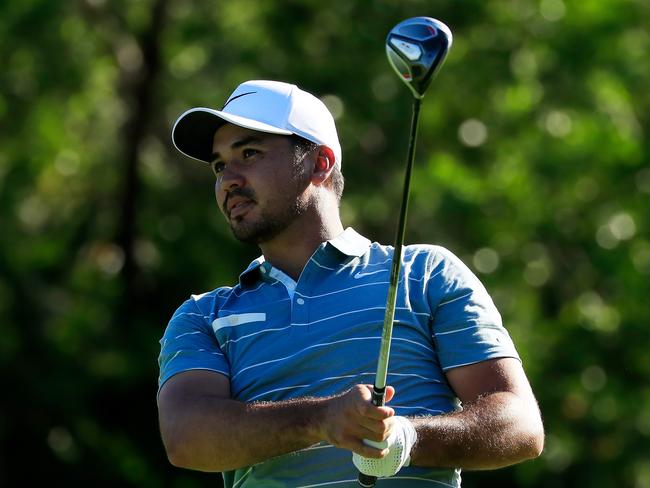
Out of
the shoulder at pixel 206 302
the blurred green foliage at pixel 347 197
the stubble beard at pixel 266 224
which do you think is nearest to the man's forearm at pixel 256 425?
the shoulder at pixel 206 302

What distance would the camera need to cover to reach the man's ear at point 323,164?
422cm

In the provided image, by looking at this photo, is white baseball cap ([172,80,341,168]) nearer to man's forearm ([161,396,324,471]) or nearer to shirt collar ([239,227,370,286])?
shirt collar ([239,227,370,286])

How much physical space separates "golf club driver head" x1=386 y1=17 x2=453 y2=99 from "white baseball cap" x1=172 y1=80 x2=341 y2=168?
816 mm

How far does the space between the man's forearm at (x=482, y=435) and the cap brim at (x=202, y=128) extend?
1093 millimetres

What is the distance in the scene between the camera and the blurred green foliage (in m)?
11.7

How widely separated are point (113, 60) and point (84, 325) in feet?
9.27

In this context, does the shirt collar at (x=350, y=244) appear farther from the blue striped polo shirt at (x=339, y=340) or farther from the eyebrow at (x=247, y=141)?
the eyebrow at (x=247, y=141)

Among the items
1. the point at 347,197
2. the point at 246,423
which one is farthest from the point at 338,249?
the point at 347,197

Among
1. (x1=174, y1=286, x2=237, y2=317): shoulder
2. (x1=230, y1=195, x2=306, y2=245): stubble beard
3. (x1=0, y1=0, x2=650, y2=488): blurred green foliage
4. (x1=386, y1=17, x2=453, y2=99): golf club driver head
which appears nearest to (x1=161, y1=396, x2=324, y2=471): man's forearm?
(x1=174, y1=286, x2=237, y2=317): shoulder

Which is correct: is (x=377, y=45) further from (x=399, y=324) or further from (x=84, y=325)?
(x=399, y=324)

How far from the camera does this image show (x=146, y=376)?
12414mm

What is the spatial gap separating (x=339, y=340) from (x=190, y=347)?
0.44 metres

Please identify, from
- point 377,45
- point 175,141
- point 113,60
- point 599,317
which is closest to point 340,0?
point 377,45

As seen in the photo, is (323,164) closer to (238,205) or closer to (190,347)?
(238,205)
